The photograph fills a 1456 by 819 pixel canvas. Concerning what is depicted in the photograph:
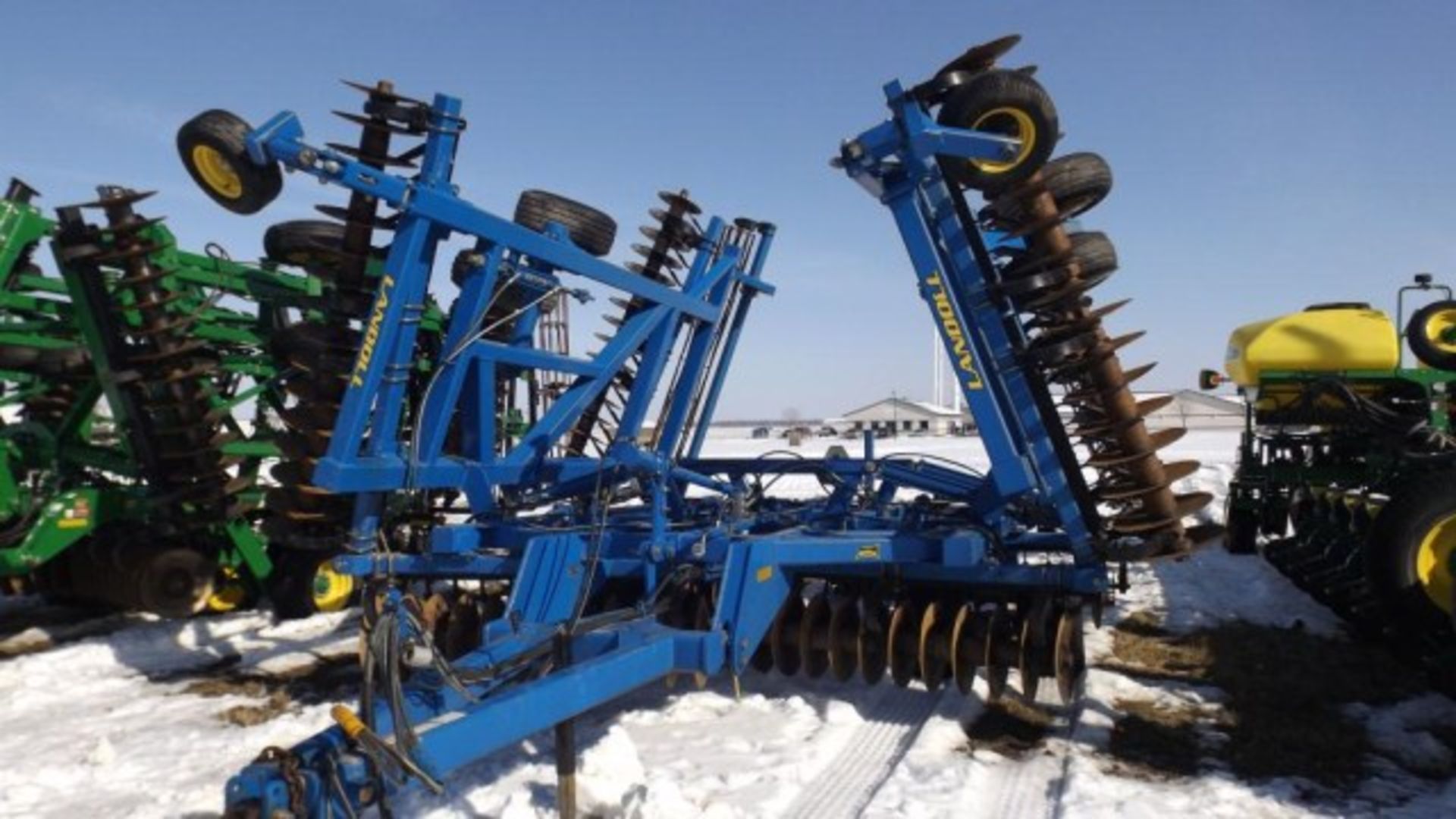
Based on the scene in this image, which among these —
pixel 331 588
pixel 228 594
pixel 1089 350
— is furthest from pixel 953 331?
pixel 228 594

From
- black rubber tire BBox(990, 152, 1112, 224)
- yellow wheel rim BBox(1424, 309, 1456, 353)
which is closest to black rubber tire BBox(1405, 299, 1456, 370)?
yellow wheel rim BBox(1424, 309, 1456, 353)

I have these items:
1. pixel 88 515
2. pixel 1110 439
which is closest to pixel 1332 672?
pixel 1110 439

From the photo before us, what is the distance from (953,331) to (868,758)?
210cm

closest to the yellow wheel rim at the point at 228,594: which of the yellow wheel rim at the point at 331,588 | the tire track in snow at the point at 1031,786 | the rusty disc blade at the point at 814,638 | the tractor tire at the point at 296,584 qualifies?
the tractor tire at the point at 296,584

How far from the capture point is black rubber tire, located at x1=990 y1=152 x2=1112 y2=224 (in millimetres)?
4684

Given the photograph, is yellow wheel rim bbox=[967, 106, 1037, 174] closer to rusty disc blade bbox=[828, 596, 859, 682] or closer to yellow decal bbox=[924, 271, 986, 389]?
yellow decal bbox=[924, 271, 986, 389]

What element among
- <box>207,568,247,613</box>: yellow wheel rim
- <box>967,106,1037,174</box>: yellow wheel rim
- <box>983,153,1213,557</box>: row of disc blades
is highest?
<box>967,106,1037,174</box>: yellow wheel rim

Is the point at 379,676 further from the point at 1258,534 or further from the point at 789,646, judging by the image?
the point at 1258,534

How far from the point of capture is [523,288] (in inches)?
237

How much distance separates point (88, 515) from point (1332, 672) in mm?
8606

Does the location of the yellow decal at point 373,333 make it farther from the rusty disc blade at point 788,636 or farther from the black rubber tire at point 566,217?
the rusty disc blade at point 788,636

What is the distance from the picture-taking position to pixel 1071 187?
15.5 feet

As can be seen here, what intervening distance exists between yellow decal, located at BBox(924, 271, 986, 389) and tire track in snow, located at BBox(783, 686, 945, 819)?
1.76 m

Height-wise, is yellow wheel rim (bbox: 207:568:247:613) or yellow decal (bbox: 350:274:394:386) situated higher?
yellow decal (bbox: 350:274:394:386)
